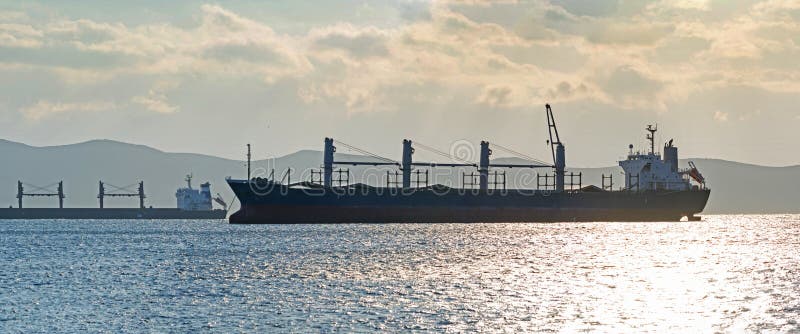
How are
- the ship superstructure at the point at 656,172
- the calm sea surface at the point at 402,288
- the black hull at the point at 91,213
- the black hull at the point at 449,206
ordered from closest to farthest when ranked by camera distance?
the calm sea surface at the point at 402,288 → the black hull at the point at 449,206 → the ship superstructure at the point at 656,172 → the black hull at the point at 91,213

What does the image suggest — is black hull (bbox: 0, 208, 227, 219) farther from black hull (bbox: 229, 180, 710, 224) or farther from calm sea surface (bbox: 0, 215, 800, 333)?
calm sea surface (bbox: 0, 215, 800, 333)

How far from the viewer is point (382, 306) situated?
1612 inches

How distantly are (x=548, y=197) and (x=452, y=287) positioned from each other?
7725 cm

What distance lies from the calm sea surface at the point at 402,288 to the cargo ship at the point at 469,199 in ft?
97.5

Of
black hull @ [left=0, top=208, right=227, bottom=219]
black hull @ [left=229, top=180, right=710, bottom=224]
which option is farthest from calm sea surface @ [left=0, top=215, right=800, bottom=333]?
black hull @ [left=0, top=208, right=227, bottom=219]

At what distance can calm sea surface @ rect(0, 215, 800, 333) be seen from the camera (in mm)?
37094

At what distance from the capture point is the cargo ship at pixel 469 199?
366ft

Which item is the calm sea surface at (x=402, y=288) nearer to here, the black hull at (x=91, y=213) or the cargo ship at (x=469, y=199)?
the cargo ship at (x=469, y=199)

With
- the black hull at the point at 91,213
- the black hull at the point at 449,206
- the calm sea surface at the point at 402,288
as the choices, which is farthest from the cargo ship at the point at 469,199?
the black hull at the point at 91,213

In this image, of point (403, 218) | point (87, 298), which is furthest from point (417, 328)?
point (403, 218)

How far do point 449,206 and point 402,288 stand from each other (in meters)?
70.4

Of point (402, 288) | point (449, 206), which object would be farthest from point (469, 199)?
point (402, 288)

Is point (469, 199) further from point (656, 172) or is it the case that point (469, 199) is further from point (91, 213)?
point (91, 213)

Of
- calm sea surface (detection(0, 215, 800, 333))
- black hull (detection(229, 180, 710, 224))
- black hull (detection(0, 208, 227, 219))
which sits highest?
black hull (detection(229, 180, 710, 224))
